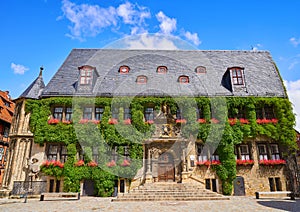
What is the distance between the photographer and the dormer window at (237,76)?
20.0 meters

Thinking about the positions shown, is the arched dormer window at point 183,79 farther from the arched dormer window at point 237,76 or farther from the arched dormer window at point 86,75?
the arched dormer window at point 86,75

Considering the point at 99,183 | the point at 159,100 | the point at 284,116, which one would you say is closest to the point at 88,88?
the point at 159,100

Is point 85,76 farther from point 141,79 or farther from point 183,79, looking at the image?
point 183,79

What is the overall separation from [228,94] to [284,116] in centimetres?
474

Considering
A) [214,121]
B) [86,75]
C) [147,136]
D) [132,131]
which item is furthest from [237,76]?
[86,75]

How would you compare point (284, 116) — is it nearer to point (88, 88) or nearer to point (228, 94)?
point (228, 94)

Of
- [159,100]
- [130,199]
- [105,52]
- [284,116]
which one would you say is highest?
[105,52]

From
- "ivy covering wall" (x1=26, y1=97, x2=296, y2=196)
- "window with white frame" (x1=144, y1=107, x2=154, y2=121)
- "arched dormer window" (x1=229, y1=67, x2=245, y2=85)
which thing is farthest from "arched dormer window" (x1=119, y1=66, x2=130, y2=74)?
"arched dormer window" (x1=229, y1=67, x2=245, y2=85)

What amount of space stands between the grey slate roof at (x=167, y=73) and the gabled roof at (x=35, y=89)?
75 cm

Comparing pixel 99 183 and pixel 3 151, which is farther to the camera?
pixel 3 151

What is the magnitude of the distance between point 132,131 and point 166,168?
394 cm

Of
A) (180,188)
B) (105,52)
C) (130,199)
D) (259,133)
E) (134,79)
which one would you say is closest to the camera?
(130,199)

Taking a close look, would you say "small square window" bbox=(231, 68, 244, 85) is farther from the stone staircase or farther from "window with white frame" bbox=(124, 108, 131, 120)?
the stone staircase

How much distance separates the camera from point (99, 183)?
16.4 metres
